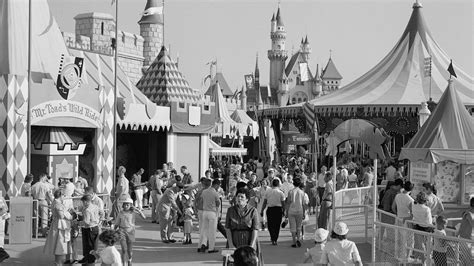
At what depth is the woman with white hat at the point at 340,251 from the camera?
6.44 m

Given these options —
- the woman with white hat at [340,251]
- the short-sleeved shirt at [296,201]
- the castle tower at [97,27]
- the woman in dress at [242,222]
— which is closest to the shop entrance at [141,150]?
the short-sleeved shirt at [296,201]

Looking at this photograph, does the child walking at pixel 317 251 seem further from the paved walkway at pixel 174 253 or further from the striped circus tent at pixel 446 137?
the striped circus tent at pixel 446 137

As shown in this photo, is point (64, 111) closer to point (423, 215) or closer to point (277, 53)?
point (423, 215)

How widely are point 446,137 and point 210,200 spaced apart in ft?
21.6

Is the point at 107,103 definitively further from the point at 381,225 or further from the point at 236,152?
the point at 236,152

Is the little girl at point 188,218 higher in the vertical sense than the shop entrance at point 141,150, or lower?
lower

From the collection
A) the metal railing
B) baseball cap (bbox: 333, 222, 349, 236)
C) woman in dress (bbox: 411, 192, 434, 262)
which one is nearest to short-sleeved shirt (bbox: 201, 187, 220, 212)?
the metal railing

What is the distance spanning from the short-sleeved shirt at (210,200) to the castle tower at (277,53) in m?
99.2

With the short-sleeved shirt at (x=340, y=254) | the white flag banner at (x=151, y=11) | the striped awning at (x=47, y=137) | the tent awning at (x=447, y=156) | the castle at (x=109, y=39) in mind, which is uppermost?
the white flag banner at (x=151, y=11)

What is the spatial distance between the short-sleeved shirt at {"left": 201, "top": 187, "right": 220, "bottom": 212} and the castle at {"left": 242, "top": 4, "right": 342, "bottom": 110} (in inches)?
3553

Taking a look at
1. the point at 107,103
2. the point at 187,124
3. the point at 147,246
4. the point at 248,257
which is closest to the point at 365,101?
Result: the point at 187,124

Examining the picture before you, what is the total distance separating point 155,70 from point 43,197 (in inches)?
485

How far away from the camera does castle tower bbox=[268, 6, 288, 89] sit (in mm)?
109938

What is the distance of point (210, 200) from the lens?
1117 centimetres
